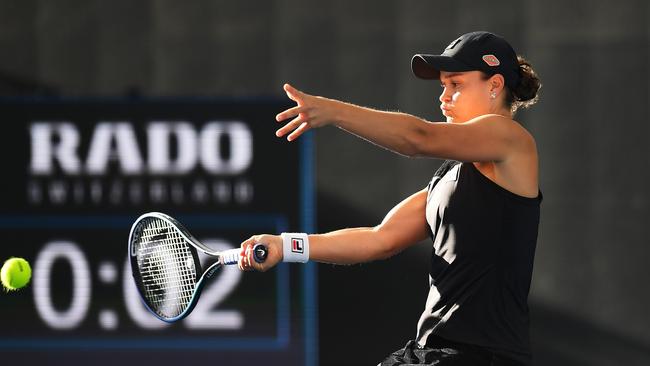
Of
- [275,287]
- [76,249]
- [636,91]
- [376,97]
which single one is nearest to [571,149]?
[636,91]

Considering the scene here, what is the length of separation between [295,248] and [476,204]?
642mm

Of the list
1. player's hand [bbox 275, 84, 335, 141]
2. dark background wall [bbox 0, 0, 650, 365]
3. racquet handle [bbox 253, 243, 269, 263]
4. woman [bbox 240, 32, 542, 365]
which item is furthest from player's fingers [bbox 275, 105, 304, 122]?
dark background wall [bbox 0, 0, 650, 365]

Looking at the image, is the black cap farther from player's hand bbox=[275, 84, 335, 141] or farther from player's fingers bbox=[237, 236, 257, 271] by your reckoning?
player's fingers bbox=[237, 236, 257, 271]

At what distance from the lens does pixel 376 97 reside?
7750 mm

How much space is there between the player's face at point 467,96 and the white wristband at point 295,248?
0.62 m

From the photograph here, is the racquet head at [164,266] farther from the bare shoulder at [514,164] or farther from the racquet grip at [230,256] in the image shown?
the bare shoulder at [514,164]

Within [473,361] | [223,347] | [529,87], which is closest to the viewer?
[473,361]

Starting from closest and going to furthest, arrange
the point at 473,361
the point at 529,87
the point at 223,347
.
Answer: the point at 473,361, the point at 529,87, the point at 223,347

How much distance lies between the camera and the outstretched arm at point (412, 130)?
3600mm

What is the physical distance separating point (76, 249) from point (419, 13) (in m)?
2.37

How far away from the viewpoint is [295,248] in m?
4.25

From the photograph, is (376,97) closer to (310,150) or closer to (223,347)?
(310,150)

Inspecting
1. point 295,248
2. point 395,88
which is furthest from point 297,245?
point 395,88

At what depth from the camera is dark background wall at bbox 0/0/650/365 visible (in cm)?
780
